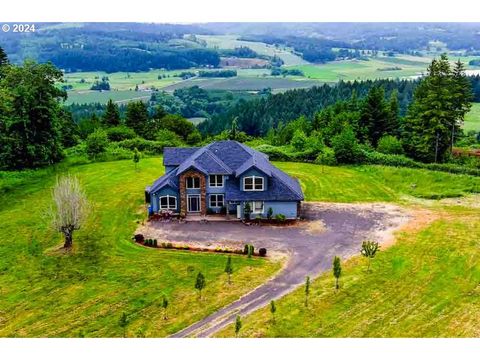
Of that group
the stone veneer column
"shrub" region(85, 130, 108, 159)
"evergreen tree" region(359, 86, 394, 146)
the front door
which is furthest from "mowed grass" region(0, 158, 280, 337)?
"evergreen tree" region(359, 86, 394, 146)

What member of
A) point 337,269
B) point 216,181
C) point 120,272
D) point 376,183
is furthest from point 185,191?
point 376,183

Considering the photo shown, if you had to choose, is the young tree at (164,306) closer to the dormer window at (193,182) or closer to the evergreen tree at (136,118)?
the dormer window at (193,182)

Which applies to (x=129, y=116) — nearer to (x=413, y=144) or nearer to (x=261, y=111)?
(x=261, y=111)

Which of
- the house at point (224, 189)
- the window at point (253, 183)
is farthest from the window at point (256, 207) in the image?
the window at point (253, 183)

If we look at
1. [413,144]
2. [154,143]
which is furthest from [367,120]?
[154,143]

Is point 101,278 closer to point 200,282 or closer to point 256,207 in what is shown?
point 200,282
